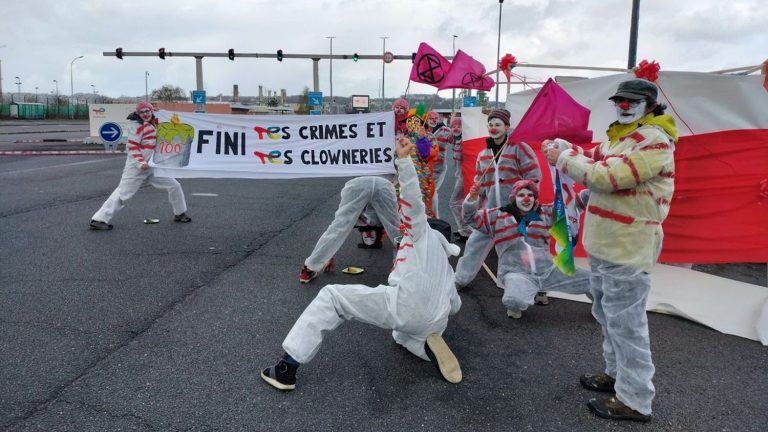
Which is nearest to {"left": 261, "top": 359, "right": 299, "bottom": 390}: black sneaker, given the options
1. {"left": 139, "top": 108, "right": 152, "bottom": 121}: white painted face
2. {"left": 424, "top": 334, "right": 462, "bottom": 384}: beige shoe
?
{"left": 424, "top": 334, "right": 462, "bottom": 384}: beige shoe

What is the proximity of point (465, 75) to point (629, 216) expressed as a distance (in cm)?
547

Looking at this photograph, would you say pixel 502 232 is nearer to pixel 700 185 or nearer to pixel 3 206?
pixel 700 185

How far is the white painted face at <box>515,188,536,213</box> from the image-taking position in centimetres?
498

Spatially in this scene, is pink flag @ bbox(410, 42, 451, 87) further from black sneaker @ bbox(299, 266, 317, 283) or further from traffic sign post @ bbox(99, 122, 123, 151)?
traffic sign post @ bbox(99, 122, 123, 151)

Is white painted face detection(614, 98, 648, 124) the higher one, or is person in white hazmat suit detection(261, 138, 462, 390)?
white painted face detection(614, 98, 648, 124)

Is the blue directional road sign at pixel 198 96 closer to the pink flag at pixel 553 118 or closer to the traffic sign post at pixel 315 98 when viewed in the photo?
the traffic sign post at pixel 315 98

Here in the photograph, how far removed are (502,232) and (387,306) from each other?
1.98 m

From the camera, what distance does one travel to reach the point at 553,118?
13.4ft

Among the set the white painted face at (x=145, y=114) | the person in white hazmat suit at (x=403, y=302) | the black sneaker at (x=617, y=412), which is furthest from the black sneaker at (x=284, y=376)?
the white painted face at (x=145, y=114)

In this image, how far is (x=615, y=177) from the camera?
2.87 m

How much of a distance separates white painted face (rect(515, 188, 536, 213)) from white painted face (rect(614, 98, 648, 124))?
1922 millimetres

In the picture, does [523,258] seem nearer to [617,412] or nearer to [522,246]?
[522,246]

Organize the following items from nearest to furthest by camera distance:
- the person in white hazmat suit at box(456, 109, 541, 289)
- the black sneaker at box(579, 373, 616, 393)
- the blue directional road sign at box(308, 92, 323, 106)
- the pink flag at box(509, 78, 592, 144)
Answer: the black sneaker at box(579, 373, 616, 393)
the pink flag at box(509, 78, 592, 144)
the person in white hazmat suit at box(456, 109, 541, 289)
the blue directional road sign at box(308, 92, 323, 106)

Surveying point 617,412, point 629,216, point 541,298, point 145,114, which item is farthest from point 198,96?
point 617,412
